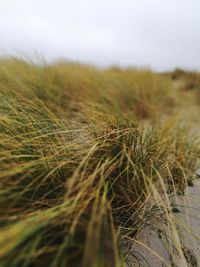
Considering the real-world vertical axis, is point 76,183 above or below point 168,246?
above

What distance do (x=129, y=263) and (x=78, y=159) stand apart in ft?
1.51

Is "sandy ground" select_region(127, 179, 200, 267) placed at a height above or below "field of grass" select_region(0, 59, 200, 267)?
below

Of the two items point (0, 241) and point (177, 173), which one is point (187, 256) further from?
point (0, 241)

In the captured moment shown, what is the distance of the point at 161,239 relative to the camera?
118cm

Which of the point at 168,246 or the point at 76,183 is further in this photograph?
the point at 168,246

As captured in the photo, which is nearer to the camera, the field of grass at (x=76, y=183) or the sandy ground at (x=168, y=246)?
the field of grass at (x=76, y=183)

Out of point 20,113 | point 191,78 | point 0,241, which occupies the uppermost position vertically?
point 191,78

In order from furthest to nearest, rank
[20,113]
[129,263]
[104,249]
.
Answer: [20,113] < [129,263] < [104,249]

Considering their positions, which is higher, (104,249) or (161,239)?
(104,249)

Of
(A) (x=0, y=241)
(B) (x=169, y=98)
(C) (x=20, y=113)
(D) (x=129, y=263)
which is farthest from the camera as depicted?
(B) (x=169, y=98)

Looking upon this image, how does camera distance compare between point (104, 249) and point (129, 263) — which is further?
point (129, 263)

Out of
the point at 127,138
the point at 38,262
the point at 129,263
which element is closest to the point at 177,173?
the point at 127,138

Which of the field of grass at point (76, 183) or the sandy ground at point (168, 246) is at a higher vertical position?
the field of grass at point (76, 183)

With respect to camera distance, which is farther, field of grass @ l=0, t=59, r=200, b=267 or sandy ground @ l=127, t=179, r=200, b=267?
sandy ground @ l=127, t=179, r=200, b=267
